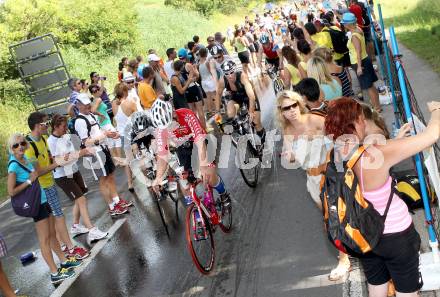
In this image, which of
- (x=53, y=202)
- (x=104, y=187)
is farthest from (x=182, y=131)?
(x=104, y=187)

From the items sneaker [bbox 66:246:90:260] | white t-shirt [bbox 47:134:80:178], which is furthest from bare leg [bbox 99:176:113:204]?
sneaker [bbox 66:246:90:260]

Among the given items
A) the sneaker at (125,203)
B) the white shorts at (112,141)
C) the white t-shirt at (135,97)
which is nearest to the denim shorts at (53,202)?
the sneaker at (125,203)

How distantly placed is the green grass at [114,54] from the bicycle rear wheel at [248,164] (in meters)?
8.05

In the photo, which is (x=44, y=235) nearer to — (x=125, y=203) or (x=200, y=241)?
(x=200, y=241)

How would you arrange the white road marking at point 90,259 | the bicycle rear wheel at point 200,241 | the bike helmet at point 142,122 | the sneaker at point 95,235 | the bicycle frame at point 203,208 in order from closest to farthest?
1. the bicycle rear wheel at point 200,241
2. the bicycle frame at point 203,208
3. the white road marking at point 90,259
4. the bike helmet at point 142,122
5. the sneaker at point 95,235

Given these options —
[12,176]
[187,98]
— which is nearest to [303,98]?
[12,176]

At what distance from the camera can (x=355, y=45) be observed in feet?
34.6

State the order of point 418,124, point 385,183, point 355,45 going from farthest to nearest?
point 355,45 < point 418,124 < point 385,183

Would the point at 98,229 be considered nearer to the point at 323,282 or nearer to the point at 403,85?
the point at 323,282

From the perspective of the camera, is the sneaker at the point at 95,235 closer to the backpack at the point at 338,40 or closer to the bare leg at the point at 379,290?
the bare leg at the point at 379,290

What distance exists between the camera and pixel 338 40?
11891mm

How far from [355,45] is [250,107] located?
256 cm

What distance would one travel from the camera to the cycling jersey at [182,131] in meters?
7.00

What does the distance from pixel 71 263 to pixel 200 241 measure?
2331 mm
